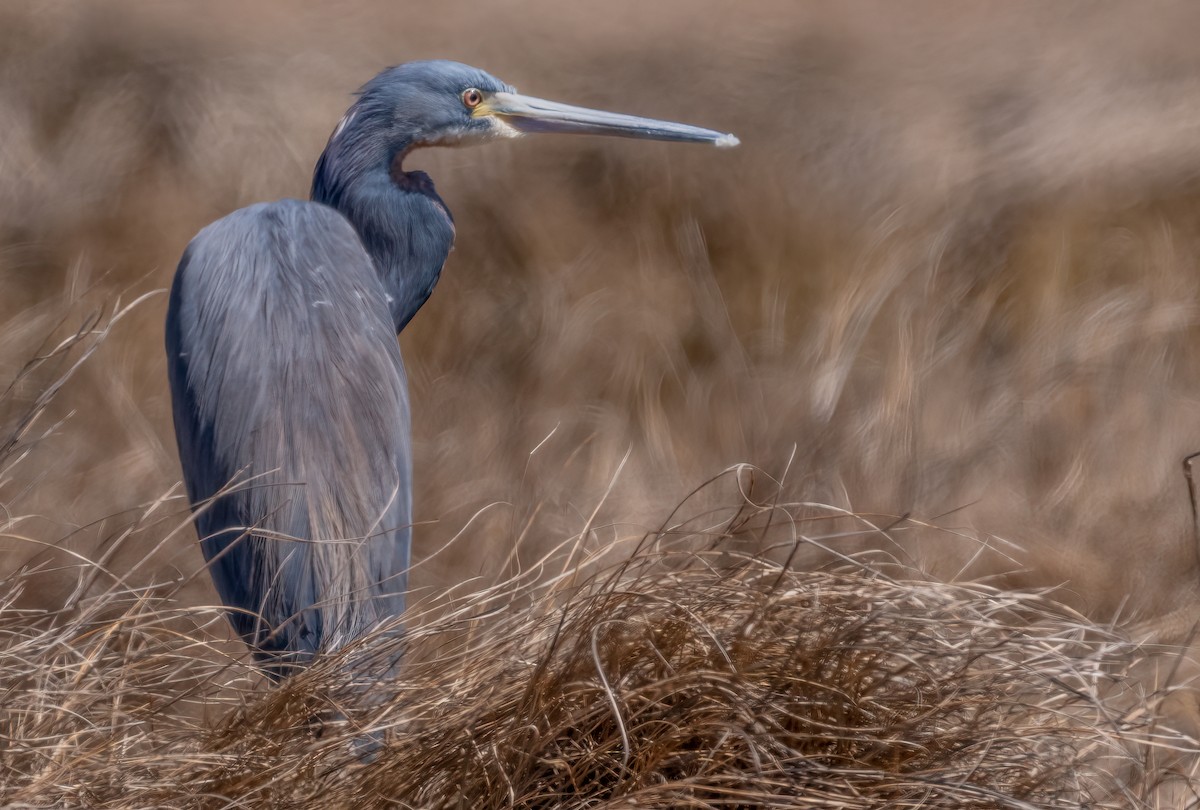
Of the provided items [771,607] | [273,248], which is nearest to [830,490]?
[273,248]

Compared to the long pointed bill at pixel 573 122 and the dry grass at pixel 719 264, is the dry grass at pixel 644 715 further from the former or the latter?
the dry grass at pixel 719 264

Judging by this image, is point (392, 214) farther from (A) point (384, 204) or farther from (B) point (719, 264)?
(B) point (719, 264)

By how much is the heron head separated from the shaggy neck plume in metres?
0.04

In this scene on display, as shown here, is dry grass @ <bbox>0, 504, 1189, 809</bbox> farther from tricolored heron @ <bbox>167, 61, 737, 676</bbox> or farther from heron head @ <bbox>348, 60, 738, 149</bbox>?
heron head @ <bbox>348, 60, 738, 149</bbox>

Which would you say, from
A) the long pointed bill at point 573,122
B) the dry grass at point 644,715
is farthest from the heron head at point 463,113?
the dry grass at point 644,715

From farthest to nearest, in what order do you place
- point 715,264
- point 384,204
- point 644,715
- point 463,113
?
point 715,264
point 463,113
point 384,204
point 644,715

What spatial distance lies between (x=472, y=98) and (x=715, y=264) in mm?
2689

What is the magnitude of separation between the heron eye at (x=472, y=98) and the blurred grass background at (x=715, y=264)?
2011 millimetres

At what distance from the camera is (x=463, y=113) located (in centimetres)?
231

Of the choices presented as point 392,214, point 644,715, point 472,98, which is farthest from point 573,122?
point 644,715

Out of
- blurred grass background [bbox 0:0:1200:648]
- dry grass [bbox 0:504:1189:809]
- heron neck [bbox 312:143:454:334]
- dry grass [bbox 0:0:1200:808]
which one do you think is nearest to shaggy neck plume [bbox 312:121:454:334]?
heron neck [bbox 312:143:454:334]

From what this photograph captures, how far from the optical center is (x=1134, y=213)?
Result: 4.82 meters

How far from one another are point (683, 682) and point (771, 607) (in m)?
0.12

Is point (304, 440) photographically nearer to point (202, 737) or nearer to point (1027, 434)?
point (202, 737)
